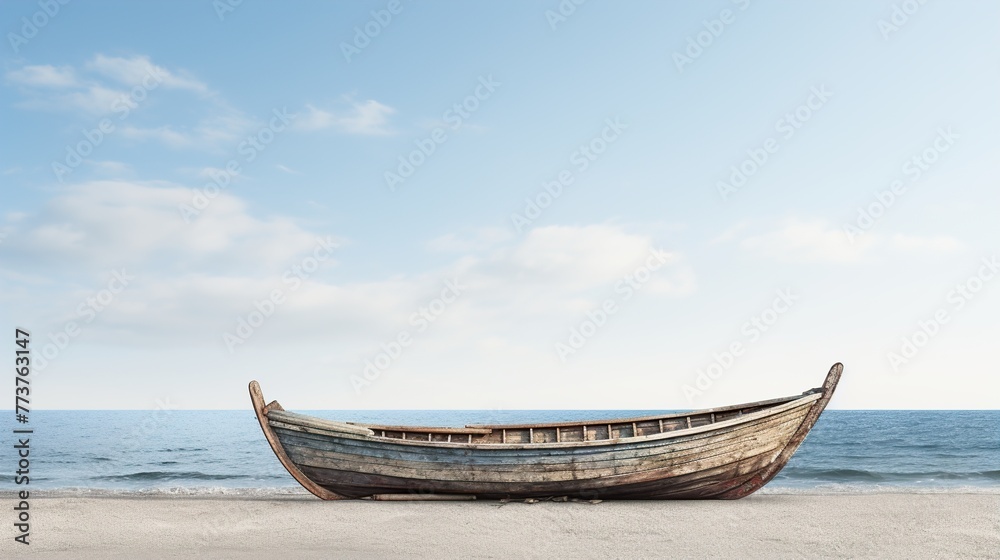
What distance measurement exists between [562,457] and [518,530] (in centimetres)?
272

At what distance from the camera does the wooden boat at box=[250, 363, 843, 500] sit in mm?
13320

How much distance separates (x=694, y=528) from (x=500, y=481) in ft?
13.2

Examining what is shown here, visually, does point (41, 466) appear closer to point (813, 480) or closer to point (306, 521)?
point (306, 521)

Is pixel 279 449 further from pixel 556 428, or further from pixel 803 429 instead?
pixel 803 429

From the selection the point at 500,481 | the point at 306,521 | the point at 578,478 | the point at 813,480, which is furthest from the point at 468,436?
the point at 813,480

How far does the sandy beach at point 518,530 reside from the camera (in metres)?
9.40

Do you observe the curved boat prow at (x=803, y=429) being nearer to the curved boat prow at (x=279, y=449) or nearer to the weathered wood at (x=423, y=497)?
the weathered wood at (x=423, y=497)

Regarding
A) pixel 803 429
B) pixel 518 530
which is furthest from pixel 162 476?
pixel 803 429

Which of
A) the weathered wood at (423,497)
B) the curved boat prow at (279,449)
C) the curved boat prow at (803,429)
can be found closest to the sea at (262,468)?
the curved boat prow at (279,449)

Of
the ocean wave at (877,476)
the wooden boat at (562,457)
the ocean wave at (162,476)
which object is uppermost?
the wooden boat at (562,457)

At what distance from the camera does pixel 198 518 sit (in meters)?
12.8

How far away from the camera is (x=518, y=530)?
35.4ft

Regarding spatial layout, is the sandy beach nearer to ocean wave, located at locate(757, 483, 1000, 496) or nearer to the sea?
ocean wave, located at locate(757, 483, 1000, 496)

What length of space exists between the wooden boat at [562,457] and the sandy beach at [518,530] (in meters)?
0.41
